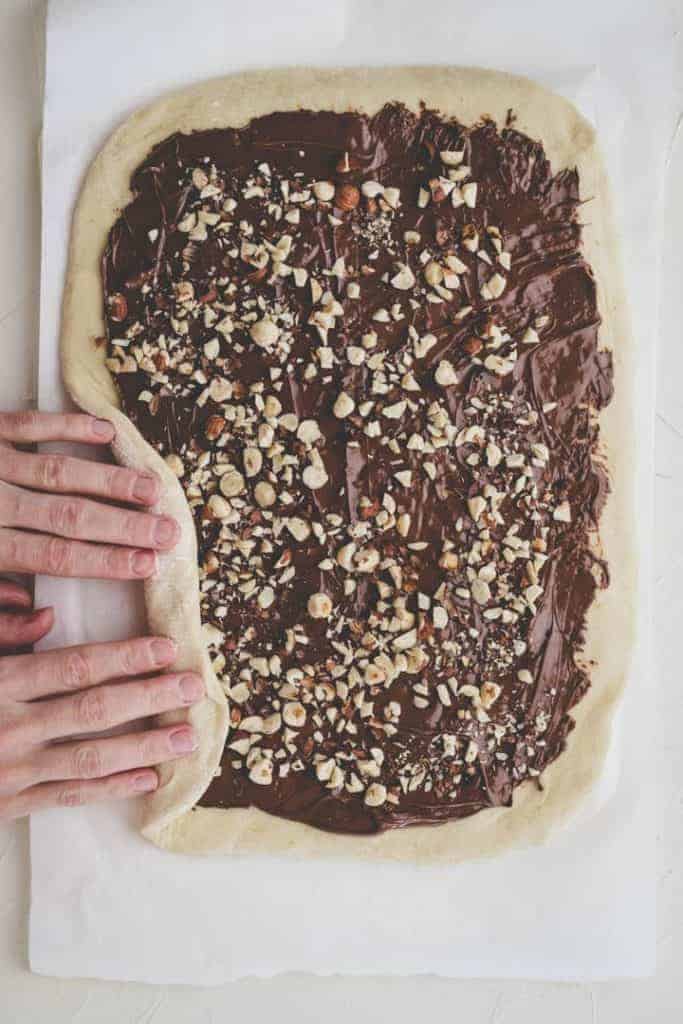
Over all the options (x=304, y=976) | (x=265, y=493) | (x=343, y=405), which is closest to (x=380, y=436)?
(x=343, y=405)

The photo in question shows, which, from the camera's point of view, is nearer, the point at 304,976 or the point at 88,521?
the point at 88,521

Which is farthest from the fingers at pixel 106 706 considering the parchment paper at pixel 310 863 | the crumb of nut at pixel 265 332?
the crumb of nut at pixel 265 332

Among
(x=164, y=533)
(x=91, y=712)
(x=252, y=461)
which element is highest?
(x=252, y=461)

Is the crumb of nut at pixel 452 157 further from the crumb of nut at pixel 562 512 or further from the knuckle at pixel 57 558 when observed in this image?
the knuckle at pixel 57 558

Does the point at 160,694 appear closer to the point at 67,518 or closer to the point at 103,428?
the point at 67,518

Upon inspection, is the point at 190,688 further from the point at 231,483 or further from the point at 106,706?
the point at 231,483

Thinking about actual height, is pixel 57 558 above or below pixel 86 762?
above

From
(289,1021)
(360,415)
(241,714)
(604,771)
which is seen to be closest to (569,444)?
(360,415)

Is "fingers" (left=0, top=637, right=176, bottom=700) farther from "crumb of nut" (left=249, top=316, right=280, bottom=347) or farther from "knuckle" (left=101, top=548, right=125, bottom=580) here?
"crumb of nut" (left=249, top=316, right=280, bottom=347)
